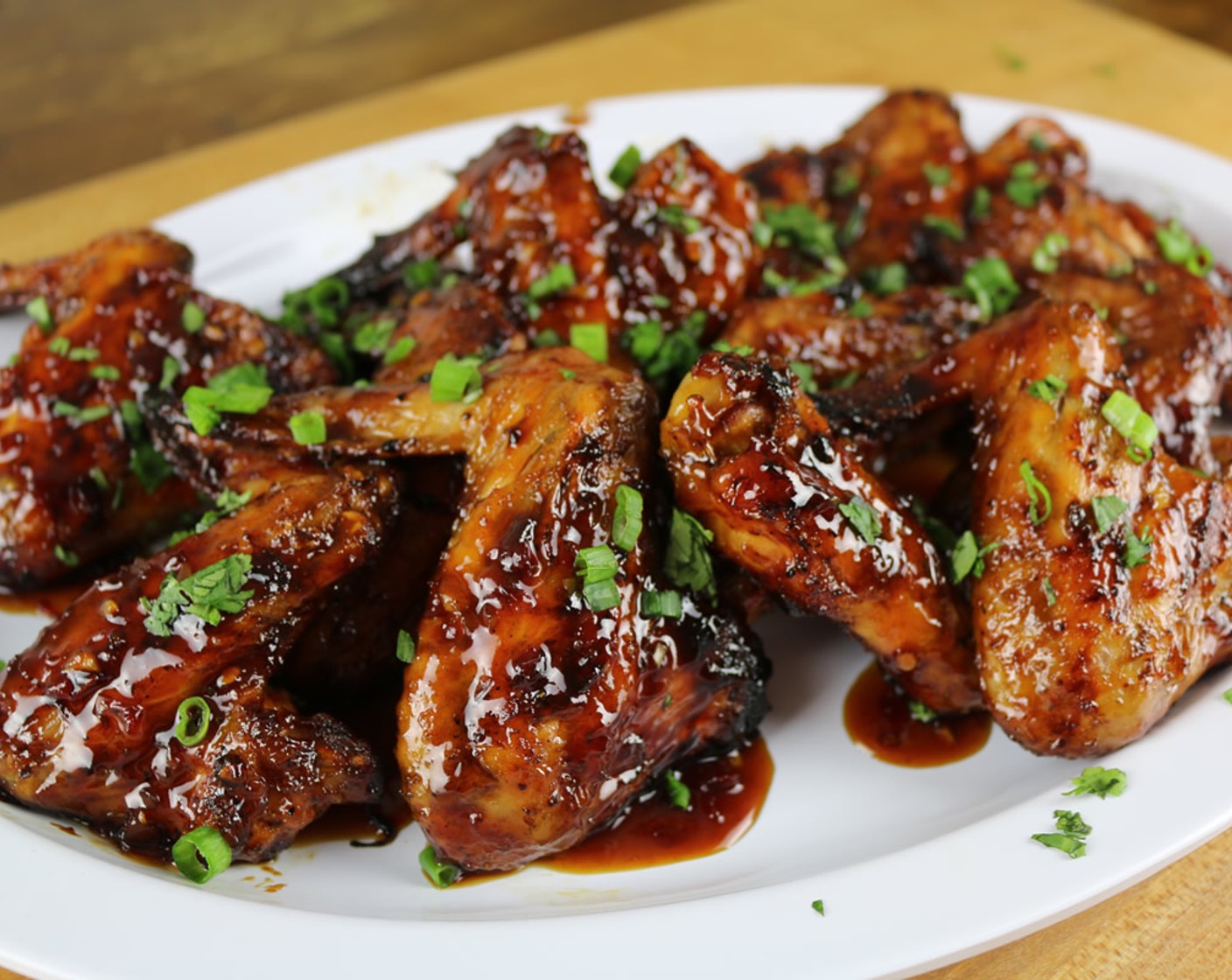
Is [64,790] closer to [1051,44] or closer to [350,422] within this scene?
[350,422]

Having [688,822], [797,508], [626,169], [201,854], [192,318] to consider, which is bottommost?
[688,822]

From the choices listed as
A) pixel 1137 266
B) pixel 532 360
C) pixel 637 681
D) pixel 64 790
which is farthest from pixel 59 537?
pixel 1137 266

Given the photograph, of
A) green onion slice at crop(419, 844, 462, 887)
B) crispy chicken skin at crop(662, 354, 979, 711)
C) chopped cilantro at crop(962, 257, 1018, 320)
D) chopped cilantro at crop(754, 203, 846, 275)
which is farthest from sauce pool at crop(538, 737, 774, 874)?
chopped cilantro at crop(754, 203, 846, 275)

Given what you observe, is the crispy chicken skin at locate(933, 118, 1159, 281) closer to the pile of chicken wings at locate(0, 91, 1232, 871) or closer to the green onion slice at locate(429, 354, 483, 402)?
the pile of chicken wings at locate(0, 91, 1232, 871)

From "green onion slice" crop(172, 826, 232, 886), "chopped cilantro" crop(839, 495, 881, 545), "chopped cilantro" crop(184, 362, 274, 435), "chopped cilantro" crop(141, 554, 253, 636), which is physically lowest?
"green onion slice" crop(172, 826, 232, 886)

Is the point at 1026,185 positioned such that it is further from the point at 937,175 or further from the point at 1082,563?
the point at 1082,563

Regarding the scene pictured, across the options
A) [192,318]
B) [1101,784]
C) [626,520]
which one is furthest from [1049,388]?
[192,318]

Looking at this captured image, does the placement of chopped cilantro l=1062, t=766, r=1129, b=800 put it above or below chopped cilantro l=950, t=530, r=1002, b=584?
below
